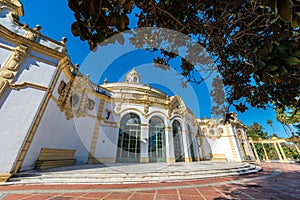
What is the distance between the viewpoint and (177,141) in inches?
468

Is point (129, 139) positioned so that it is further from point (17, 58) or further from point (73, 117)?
point (17, 58)

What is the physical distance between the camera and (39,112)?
4.97 metres

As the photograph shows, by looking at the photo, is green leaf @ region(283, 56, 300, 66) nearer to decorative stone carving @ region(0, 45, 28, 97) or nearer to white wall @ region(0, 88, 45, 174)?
white wall @ region(0, 88, 45, 174)

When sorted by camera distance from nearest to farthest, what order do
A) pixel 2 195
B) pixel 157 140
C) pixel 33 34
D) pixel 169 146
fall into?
pixel 2 195 → pixel 33 34 → pixel 169 146 → pixel 157 140

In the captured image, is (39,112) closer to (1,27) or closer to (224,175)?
(1,27)

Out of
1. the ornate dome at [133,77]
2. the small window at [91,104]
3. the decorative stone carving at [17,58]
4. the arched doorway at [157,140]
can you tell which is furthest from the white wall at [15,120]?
the ornate dome at [133,77]

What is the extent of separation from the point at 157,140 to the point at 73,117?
22.2 feet

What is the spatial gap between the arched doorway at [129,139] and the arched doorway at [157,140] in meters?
1.11

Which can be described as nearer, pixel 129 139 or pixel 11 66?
pixel 11 66

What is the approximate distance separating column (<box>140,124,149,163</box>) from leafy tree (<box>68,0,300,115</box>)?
26.7 ft

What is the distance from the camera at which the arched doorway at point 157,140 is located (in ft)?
34.2

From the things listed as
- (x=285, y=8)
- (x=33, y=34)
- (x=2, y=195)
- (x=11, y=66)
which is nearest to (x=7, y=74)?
(x=11, y=66)

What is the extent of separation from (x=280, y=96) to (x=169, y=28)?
2612 mm

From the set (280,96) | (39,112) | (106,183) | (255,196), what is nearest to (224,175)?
(255,196)
